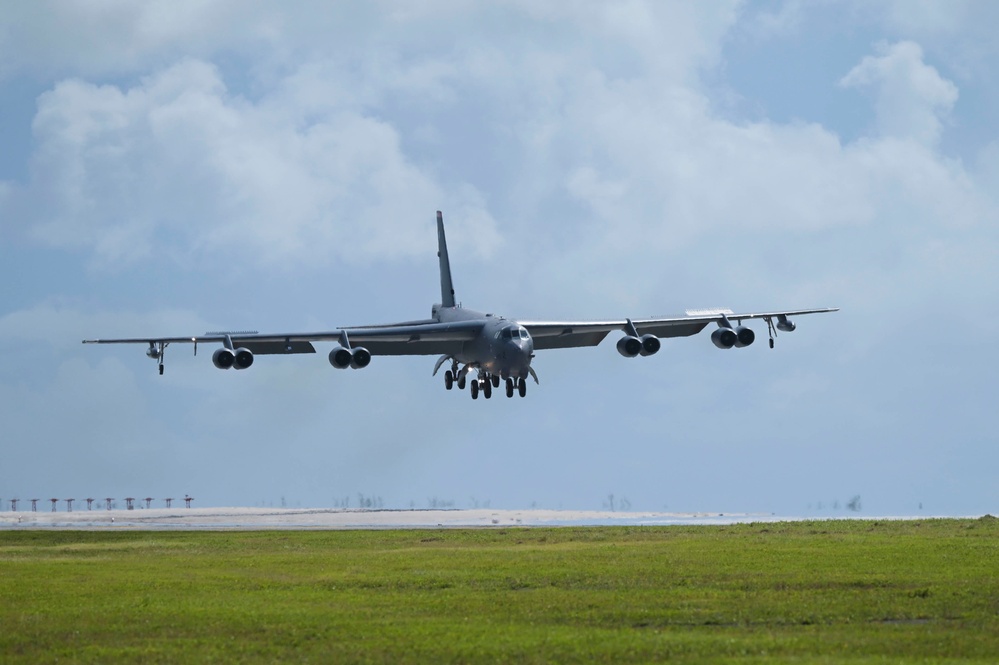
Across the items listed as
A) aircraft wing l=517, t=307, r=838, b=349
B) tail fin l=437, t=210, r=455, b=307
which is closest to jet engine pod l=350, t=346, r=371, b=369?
aircraft wing l=517, t=307, r=838, b=349

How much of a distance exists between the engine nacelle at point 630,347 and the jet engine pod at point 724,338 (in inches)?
141

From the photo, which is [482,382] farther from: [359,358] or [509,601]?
[509,601]

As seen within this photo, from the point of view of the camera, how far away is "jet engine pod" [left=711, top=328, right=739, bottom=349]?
57.2 meters

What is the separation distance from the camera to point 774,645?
71.5 ft

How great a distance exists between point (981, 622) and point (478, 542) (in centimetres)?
2819

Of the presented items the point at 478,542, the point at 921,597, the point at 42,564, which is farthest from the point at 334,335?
the point at 921,597

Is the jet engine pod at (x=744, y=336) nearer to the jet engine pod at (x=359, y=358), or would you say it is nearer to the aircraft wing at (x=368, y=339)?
the aircraft wing at (x=368, y=339)

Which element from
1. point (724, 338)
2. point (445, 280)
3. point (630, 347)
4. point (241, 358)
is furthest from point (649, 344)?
point (445, 280)

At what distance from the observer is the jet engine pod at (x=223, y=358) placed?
53903 millimetres

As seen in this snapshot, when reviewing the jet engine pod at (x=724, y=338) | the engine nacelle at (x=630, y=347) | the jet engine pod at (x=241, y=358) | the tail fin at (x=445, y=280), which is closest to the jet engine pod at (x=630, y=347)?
the engine nacelle at (x=630, y=347)

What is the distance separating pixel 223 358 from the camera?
178 ft

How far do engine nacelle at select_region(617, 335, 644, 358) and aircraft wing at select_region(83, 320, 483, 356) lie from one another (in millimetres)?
6897

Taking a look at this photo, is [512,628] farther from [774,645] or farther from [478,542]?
[478,542]

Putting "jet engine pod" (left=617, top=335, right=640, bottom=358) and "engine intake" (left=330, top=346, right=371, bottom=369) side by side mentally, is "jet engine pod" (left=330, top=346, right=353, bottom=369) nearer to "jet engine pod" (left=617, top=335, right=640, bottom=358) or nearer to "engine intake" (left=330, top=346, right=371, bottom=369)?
"engine intake" (left=330, top=346, right=371, bottom=369)
